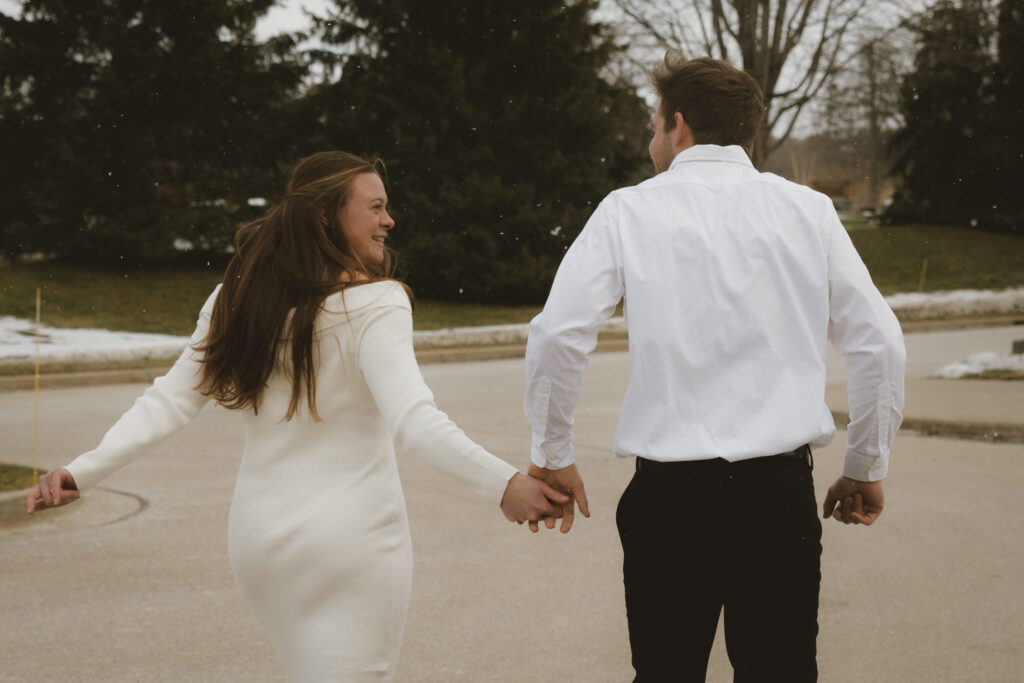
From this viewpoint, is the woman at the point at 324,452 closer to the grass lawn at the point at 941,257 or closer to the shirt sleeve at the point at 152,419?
the shirt sleeve at the point at 152,419

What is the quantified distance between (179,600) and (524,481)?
326cm

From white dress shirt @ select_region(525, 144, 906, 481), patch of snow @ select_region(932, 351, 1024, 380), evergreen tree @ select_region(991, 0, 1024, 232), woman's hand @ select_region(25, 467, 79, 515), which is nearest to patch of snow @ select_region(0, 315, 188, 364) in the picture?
patch of snow @ select_region(932, 351, 1024, 380)

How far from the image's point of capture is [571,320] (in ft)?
8.81

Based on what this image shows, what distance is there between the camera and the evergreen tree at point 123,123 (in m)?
23.1

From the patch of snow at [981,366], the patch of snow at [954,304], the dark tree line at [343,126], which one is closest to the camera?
the patch of snow at [981,366]

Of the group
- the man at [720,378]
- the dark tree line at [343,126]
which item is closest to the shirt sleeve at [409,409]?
the man at [720,378]

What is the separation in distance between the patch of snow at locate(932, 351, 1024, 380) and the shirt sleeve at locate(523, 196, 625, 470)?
40.5ft

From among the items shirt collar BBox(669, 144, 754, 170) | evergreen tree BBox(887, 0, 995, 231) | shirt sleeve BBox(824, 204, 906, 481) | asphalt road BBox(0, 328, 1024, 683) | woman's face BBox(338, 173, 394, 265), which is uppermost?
evergreen tree BBox(887, 0, 995, 231)

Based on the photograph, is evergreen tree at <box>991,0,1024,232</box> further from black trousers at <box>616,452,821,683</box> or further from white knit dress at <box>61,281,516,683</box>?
white knit dress at <box>61,281,516,683</box>

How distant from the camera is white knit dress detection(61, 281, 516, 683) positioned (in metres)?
2.62

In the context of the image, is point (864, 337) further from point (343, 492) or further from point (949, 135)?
point (949, 135)

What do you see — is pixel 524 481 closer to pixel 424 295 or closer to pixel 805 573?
→ pixel 805 573

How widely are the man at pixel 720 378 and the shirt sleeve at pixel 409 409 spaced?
25 cm

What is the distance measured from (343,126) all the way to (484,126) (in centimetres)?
308
